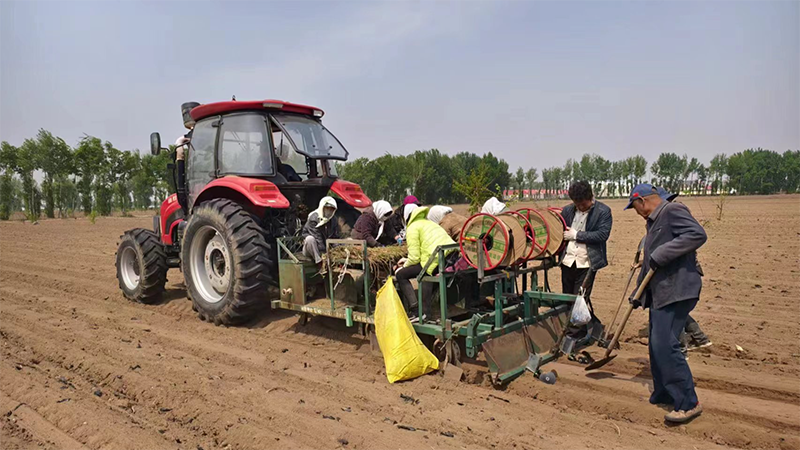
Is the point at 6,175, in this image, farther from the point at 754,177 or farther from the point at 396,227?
the point at 754,177

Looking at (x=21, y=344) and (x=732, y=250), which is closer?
(x=21, y=344)

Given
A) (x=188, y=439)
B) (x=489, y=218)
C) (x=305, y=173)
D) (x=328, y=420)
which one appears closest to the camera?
A: (x=188, y=439)

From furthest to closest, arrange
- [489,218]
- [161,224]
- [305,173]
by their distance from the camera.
A: [161,224] → [305,173] → [489,218]

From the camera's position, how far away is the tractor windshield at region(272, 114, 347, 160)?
21.0 feet

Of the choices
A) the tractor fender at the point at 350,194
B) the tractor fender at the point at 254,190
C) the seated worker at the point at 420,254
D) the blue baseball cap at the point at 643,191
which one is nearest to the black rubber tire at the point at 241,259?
the tractor fender at the point at 254,190

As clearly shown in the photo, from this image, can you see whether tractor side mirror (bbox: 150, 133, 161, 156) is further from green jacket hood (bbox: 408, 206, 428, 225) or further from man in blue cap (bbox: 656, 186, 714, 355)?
man in blue cap (bbox: 656, 186, 714, 355)

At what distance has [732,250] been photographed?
11.4m

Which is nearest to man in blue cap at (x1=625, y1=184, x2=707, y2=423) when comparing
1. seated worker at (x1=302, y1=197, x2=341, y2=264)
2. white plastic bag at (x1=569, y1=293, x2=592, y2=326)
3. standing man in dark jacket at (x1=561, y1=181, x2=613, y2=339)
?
white plastic bag at (x1=569, y1=293, x2=592, y2=326)

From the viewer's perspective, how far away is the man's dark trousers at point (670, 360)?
3.66m

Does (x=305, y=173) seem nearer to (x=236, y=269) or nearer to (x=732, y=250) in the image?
(x=236, y=269)

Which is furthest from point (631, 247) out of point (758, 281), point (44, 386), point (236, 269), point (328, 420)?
point (44, 386)

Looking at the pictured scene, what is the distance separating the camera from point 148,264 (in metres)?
7.38

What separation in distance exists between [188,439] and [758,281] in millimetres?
8335

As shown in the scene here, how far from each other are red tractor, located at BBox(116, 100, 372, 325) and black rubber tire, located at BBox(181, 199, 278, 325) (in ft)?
0.03
